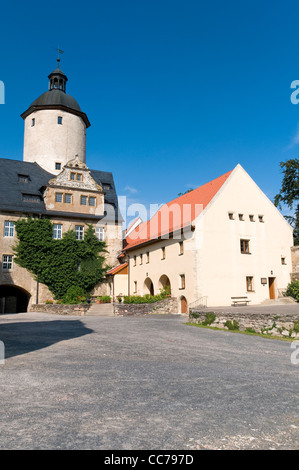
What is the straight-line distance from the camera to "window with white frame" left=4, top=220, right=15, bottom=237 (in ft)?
107

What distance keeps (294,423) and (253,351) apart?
701cm

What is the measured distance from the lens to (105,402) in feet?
19.0

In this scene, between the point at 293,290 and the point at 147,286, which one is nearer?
the point at 293,290

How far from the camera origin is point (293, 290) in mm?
28719

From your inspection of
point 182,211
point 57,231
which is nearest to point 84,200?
point 57,231

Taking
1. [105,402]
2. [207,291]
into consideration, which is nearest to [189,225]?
[207,291]

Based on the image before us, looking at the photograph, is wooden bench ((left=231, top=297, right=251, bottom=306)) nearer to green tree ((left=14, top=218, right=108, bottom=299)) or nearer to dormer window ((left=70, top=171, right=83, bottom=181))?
green tree ((left=14, top=218, right=108, bottom=299))

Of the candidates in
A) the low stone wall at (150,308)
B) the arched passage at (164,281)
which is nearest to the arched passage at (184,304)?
the low stone wall at (150,308)

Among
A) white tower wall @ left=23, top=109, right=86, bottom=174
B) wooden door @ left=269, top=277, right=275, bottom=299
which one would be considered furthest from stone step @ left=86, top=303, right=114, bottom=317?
white tower wall @ left=23, top=109, right=86, bottom=174

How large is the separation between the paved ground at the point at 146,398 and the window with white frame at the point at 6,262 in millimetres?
21683

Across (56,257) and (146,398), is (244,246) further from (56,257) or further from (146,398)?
(146,398)

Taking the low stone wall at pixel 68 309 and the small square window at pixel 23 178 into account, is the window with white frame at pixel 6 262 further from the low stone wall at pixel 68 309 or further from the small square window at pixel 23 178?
the small square window at pixel 23 178

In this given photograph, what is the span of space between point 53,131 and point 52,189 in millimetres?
9211
